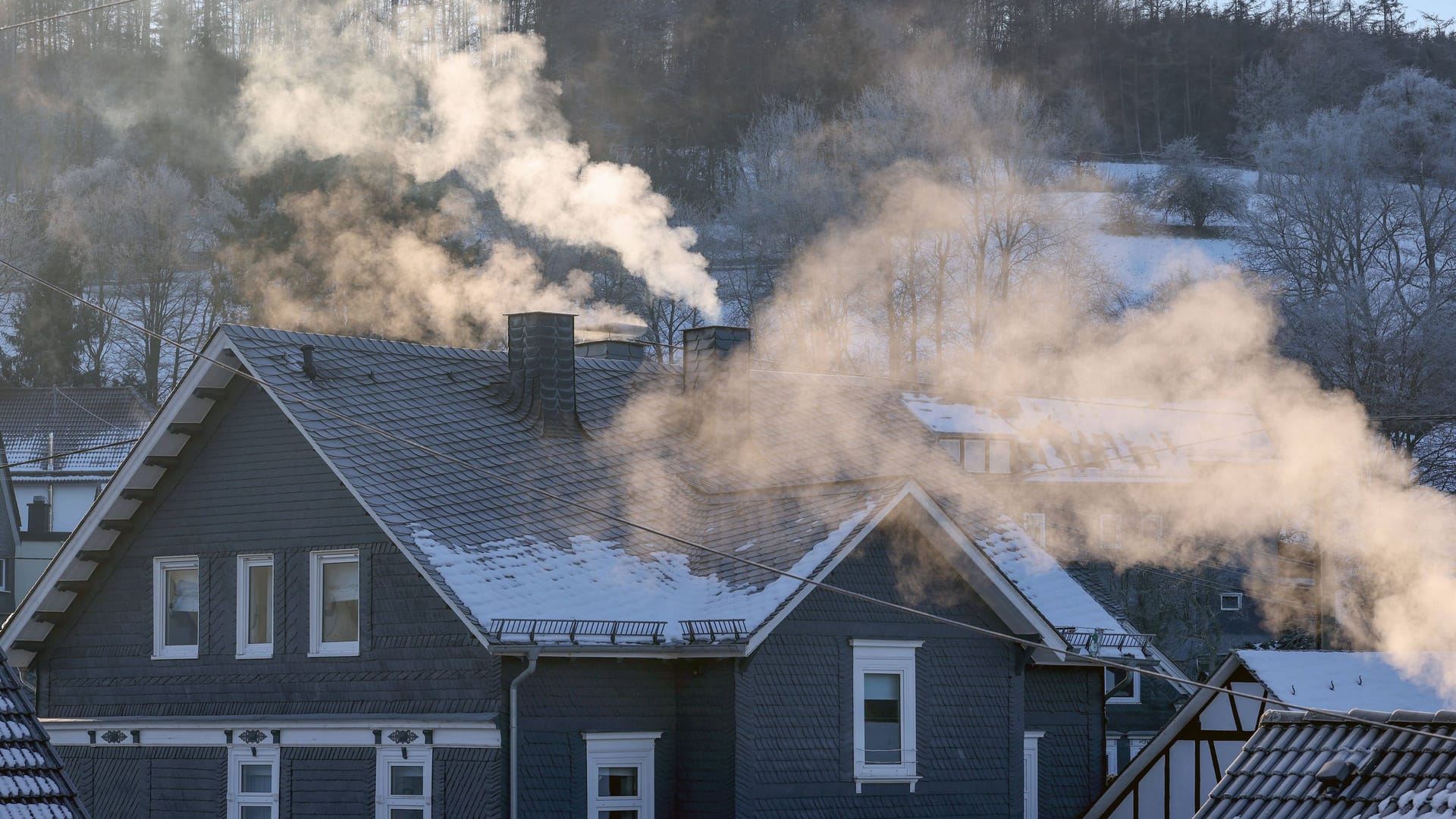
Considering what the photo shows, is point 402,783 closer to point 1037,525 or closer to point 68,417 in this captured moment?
point 1037,525

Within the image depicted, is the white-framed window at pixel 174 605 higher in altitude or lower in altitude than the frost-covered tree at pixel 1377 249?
lower

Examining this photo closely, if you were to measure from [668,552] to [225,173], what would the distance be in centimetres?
4687

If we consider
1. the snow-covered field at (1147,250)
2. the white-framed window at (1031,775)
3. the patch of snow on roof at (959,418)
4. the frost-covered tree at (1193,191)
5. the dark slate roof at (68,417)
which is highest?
the frost-covered tree at (1193,191)

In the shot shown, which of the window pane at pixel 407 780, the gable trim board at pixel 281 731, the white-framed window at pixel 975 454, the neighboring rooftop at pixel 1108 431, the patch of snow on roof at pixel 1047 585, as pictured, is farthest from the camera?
the white-framed window at pixel 975 454

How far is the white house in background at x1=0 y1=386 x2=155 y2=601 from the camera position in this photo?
5897 centimetres

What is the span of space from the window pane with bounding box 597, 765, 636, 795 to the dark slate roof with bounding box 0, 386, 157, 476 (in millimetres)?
46110

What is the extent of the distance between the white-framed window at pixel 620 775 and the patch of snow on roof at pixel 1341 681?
777 centimetres

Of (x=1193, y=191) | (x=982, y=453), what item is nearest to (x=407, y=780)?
(x=982, y=453)

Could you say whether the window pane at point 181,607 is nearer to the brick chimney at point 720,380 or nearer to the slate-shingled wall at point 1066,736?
the brick chimney at point 720,380

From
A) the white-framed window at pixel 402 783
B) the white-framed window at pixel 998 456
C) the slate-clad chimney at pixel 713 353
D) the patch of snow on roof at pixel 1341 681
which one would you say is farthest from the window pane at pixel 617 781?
the white-framed window at pixel 998 456

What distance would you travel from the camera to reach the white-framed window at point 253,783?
21.7 m

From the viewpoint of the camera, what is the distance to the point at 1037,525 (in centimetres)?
4447

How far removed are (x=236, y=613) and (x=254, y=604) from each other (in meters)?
0.25

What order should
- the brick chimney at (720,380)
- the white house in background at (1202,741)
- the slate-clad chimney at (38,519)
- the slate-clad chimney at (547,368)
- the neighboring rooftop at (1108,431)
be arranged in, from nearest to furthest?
the white house in background at (1202,741) < the slate-clad chimney at (547,368) < the brick chimney at (720,380) < the neighboring rooftop at (1108,431) < the slate-clad chimney at (38,519)
